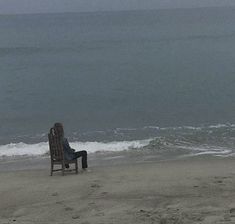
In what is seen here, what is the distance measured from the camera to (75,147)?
55.5ft

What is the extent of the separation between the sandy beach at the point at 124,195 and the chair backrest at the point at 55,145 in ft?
1.39

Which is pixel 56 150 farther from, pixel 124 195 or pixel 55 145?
pixel 124 195

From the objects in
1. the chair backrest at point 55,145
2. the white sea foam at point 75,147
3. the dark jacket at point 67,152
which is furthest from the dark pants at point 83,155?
the white sea foam at point 75,147

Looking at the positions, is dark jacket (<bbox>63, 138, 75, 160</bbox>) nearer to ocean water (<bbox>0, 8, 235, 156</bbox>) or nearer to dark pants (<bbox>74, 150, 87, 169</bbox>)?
dark pants (<bbox>74, 150, 87, 169</bbox>)

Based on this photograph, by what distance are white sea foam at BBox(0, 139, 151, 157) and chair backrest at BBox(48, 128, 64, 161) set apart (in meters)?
3.90

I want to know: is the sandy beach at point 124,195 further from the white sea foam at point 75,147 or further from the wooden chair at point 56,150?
the white sea foam at point 75,147

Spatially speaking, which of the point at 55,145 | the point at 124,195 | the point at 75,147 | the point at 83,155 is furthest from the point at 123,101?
the point at 124,195

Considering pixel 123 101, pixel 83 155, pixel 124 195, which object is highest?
pixel 123 101

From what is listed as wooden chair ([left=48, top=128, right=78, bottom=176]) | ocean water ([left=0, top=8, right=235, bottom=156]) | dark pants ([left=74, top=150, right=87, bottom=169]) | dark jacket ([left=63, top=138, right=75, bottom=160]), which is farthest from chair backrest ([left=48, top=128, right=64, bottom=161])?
ocean water ([left=0, top=8, right=235, bottom=156])

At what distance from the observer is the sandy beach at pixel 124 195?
8.11 meters

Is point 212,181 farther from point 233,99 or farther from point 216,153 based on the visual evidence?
point 233,99

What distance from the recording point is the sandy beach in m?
8.11

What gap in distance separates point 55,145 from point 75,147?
16.4 ft

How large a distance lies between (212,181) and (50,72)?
32.7 meters
